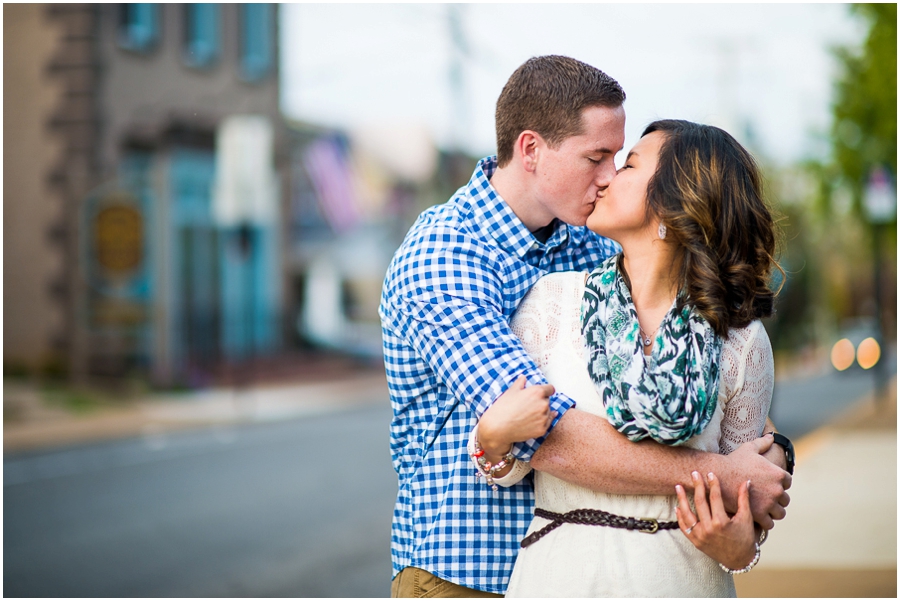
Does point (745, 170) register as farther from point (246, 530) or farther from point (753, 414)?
point (246, 530)

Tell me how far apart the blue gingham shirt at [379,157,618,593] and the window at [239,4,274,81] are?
75.9 ft

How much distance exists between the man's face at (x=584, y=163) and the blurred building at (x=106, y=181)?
669 inches

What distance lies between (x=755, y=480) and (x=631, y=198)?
63 centimetres

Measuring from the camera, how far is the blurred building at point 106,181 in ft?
66.7

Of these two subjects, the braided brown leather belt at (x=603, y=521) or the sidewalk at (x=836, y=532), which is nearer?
the braided brown leather belt at (x=603, y=521)

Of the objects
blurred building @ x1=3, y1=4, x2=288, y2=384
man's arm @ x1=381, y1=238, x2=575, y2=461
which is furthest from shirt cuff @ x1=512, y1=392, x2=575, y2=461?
blurred building @ x1=3, y1=4, x2=288, y2=384

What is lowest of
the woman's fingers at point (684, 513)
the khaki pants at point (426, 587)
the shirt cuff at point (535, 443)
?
the khaki pants at point (426, 587)

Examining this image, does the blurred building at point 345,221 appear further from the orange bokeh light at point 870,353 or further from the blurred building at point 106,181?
the orange bokeh light at point 870,353

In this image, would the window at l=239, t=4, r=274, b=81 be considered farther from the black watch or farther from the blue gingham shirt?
the black watch

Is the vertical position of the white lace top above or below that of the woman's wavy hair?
below

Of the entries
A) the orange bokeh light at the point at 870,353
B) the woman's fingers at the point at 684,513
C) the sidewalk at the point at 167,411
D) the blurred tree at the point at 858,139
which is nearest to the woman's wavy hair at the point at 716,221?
the woman's fingers at the point at 684,513

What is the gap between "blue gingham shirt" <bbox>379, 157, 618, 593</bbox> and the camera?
201 cm

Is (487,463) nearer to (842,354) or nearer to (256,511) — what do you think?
(256,511)

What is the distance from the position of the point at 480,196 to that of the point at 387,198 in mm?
30753
